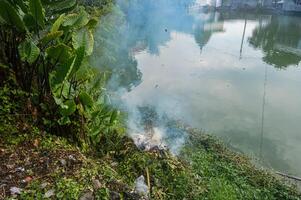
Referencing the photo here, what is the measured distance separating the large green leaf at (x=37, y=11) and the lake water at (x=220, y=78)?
435cm

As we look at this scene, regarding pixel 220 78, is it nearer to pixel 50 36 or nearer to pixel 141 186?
pixel 141 186

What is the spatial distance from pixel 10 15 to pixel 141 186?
1756 millimetres

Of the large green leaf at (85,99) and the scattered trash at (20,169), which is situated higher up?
the large green leaf at (85,99)

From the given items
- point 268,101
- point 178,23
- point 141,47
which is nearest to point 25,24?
point 268,101

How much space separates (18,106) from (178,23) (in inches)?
753

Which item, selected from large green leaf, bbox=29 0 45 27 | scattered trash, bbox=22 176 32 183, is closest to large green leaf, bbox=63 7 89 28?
A: large green leaf, bbox=29 0 45 27

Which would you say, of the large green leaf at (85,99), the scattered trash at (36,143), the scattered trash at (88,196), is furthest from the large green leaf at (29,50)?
the scattered trash at (88,196)

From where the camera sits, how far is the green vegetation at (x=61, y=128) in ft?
7.48

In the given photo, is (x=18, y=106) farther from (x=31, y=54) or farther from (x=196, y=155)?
(x=196, y=155)

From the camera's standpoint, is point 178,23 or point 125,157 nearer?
point 125,157

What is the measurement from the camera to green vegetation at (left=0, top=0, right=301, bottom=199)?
228 cm

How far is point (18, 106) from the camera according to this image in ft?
9.06

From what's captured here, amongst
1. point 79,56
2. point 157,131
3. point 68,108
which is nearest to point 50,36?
point 79,56

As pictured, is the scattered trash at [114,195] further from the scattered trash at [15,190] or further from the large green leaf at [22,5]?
the large green leaf at [22,5]
